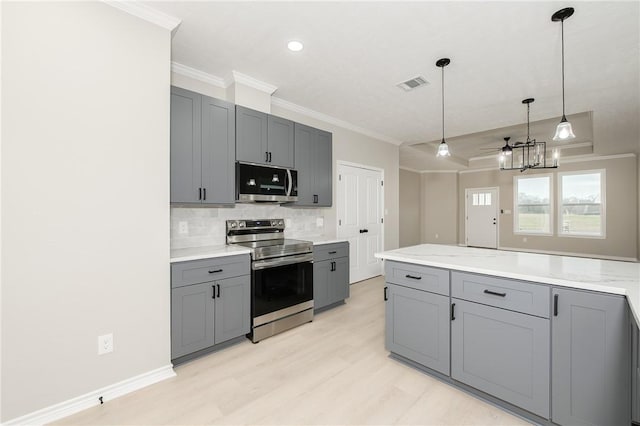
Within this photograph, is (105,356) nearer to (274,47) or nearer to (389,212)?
(274,47)

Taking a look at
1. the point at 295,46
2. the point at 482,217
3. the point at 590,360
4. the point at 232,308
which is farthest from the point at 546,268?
the point at 482,217

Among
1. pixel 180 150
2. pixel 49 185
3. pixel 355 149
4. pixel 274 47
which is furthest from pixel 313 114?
pixel 49 185

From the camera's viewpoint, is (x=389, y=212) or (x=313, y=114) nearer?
(x=313, y=114)

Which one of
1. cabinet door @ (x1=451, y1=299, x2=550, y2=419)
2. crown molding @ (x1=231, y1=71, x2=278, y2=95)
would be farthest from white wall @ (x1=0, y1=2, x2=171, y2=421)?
cabinet door @ (x1=451, y1=299, x2=550, y2=419)

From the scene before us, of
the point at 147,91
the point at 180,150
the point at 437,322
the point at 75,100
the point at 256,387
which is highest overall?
the point at 147,91

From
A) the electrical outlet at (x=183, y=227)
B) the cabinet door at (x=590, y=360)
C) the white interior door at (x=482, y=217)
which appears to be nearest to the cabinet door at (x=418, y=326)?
the cabinet door at (x=590, y=360)

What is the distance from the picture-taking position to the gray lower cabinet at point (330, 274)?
3438 mm

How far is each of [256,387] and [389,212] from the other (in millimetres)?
4181

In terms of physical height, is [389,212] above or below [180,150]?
below

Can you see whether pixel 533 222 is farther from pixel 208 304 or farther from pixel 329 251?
pixel 208 304

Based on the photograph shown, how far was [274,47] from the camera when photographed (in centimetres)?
254

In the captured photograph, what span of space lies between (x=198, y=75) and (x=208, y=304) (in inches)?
91.3

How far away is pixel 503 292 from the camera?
5.96 feet

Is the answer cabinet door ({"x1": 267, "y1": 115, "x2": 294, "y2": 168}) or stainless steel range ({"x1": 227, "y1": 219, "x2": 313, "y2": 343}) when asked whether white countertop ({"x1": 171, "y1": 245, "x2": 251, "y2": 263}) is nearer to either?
stainless steel range ({"x1": 227, "y1": 219, "x2": 313, "y2": 343})
